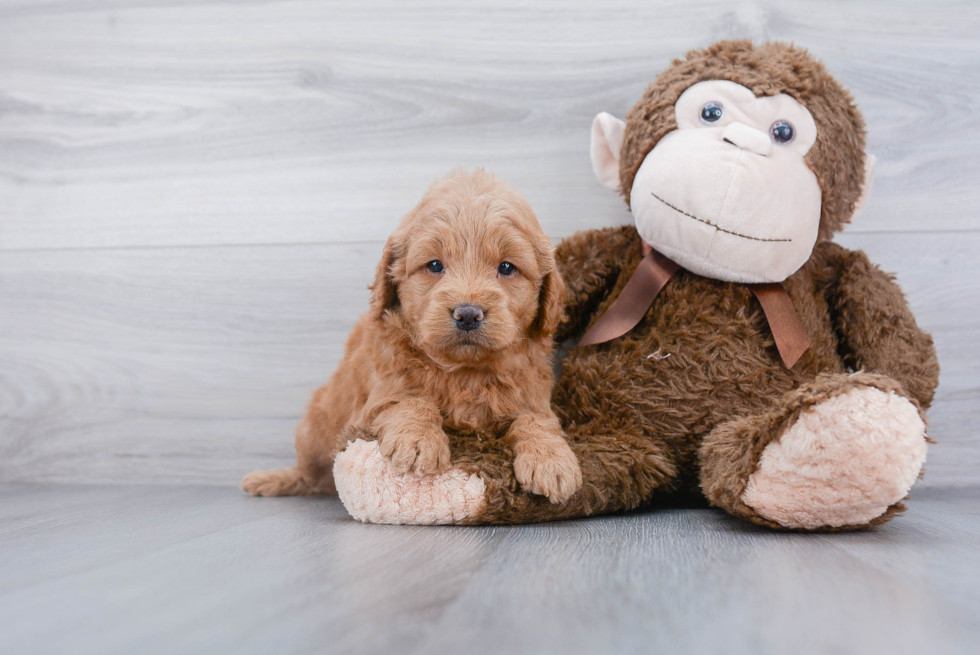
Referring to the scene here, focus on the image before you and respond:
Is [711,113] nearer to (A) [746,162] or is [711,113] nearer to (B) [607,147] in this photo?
(A) [746,162]

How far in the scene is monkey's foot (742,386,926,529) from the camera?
3.24ft

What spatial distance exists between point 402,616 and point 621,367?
80 cm

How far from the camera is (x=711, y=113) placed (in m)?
1.36

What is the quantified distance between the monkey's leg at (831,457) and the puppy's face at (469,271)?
17.5 inches

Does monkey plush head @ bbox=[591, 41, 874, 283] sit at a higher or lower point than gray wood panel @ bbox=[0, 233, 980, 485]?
higher

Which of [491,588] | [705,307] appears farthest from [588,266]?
[491,588]

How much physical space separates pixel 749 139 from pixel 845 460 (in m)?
0.62

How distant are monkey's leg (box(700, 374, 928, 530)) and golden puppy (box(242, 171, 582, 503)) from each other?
11.6 inches

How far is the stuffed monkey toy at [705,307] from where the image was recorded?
3.88ft

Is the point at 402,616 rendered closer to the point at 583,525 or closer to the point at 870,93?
the point at 583,525

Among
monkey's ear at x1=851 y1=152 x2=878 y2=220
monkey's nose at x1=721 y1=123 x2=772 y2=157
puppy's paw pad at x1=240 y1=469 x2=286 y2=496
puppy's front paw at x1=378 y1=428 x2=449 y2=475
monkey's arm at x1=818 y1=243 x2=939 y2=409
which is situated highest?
monkey's nose at x1=721 y1=123 x2=772 y2=157

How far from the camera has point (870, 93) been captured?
5.44 feet

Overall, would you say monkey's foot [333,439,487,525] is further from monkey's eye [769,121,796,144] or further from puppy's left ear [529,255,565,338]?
monkey's eye [769,121,796,144]

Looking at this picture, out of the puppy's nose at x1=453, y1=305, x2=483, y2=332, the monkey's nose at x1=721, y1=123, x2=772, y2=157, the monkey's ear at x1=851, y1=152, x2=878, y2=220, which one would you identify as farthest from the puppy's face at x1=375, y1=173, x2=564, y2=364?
the monkey's ear at x1=851, y1=152, x2=878, y2=220
